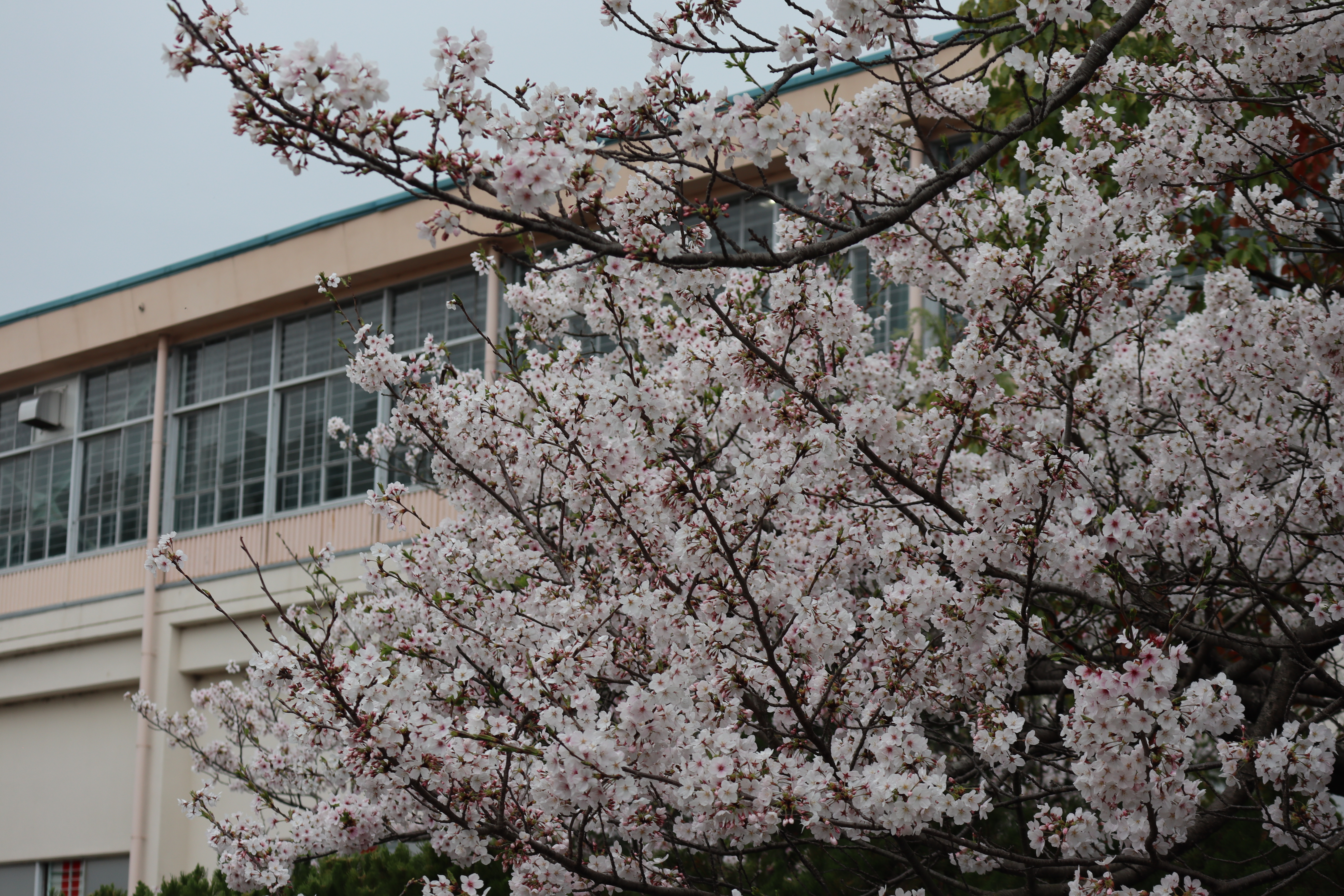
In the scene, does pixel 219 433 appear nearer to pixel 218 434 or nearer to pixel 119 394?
pixel 218 434

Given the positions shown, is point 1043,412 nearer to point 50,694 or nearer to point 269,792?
point 269,792

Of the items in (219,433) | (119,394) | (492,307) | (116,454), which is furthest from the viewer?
(119,394)

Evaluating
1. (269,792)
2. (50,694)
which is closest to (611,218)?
(269,792)

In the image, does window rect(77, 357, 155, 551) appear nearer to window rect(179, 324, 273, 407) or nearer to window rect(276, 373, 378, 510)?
window rect(179, 324, 273, 407)

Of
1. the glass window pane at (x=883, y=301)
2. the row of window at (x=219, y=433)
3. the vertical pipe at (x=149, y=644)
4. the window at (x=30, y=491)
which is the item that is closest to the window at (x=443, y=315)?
the row of window at (x=219, y=433)

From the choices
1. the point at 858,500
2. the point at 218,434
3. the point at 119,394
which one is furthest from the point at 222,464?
the point at 858,500

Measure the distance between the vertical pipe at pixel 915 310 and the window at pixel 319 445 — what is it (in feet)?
23.1

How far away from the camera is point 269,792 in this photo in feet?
30.3

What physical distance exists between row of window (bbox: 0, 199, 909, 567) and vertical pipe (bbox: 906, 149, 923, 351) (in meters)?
5.16

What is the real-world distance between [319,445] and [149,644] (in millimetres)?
3404

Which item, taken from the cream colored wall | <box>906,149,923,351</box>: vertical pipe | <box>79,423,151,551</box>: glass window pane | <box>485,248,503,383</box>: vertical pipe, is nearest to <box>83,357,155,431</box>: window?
<box>79,423,151,551</box>: glass window pane

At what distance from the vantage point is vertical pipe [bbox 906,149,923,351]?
1065 centimetres

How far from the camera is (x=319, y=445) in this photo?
641 inches

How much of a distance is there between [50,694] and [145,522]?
9.20ft
